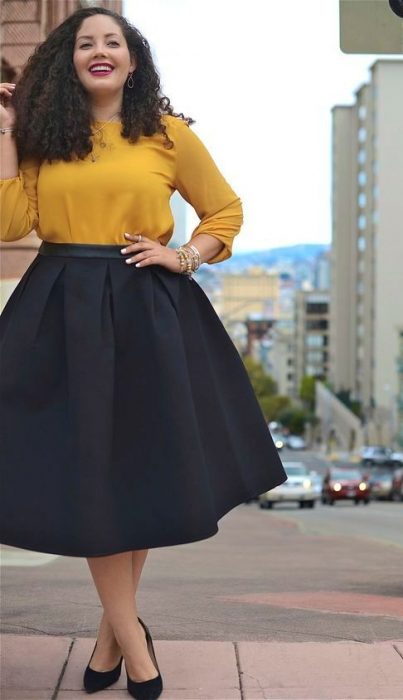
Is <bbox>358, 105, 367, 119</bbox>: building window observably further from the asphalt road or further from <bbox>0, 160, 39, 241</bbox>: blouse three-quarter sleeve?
<bbox>0, 160, 39, 241</bbox>: blouse three-quarter sleeve

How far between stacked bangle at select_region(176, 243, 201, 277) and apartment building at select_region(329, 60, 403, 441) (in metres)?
121

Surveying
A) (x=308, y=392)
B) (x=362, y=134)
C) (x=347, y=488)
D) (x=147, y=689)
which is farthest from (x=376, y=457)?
(x=308, y=392)

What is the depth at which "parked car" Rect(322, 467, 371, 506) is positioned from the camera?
45.0 metres

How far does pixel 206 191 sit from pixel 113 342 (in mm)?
656

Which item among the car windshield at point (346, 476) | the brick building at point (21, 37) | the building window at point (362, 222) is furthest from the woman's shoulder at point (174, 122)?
the building window at point (362, 222)

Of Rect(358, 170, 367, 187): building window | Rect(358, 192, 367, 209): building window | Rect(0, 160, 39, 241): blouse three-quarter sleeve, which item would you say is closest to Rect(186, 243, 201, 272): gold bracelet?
Rect(0, 160, 39, 241): blouse three-quarter sleeve

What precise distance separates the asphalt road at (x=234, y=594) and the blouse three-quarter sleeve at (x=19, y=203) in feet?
6.11

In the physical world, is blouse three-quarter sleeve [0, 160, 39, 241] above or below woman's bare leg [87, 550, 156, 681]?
above

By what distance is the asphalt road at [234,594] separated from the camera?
5.71m

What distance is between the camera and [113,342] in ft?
13.5

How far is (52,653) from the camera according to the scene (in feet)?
16.1

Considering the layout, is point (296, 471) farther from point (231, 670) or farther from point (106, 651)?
point (106, 651)

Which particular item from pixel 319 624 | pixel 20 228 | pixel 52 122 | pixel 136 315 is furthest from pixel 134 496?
pixel 319 624

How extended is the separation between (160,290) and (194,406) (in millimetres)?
366
